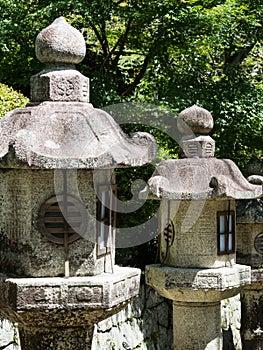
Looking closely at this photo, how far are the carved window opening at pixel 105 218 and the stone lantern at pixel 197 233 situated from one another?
2751 mm

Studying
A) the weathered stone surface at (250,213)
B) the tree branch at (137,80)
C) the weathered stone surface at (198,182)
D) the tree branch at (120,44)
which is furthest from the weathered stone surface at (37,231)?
the tree branch at (137,80)

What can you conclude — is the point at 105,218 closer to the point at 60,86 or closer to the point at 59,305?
the point at 59,305

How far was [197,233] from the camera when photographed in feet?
29.7

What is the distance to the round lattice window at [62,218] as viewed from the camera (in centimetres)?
544

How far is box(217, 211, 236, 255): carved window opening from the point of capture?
30.1 feet

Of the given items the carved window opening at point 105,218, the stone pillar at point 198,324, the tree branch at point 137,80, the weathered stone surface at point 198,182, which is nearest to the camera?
the carved window opening at point 105,218

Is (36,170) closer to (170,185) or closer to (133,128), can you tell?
(170,185)

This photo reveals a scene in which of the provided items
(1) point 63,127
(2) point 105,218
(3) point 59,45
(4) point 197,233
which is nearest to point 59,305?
(2) point 105,218

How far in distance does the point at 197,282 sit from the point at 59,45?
169 inches

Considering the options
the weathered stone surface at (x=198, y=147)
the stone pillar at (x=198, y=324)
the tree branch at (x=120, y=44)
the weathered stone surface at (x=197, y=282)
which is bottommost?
the stone pillar at (x=198, y=324)

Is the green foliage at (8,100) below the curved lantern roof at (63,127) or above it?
above

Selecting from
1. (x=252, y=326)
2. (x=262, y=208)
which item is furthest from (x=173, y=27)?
(x=252, y=326)

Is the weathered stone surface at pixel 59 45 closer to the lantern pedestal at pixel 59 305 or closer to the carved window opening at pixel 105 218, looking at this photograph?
the carved window opening at pixel 105 218

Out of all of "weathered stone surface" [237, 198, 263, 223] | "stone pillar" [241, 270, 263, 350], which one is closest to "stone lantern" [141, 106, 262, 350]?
"weathered stone surface" [237, 198, 263, 223]
